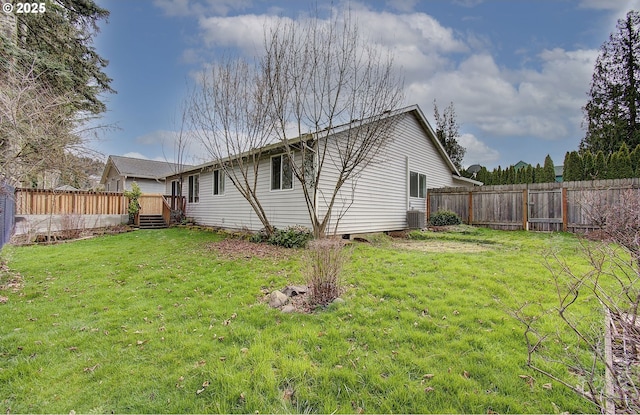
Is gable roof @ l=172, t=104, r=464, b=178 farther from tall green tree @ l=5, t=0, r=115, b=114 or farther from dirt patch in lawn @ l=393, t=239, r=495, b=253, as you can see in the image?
tall green tree @ l=5, t=0, r=115, b=114

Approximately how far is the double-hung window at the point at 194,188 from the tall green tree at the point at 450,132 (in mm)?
20057

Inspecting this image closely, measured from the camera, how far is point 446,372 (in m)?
2.65

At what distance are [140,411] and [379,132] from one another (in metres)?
8.81

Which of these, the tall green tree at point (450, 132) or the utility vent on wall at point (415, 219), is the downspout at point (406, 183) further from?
the tall green tree at point (450, 132)

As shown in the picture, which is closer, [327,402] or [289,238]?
[327,402]

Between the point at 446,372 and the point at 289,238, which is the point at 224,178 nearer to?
the point at 289,238

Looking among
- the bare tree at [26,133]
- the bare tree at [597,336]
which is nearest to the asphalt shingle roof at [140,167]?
the bare tree at [26,133]

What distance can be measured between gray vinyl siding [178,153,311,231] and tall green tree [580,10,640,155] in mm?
27058

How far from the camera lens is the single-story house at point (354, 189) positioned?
392 inches

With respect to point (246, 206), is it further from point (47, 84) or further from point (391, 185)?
point (47, 84)

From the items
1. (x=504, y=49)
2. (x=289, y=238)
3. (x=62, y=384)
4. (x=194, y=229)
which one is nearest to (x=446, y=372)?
(x=62, y=384)

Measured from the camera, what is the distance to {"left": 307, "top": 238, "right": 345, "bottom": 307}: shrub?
4199mm

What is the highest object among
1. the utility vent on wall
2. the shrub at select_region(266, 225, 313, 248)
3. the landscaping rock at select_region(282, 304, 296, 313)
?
the utility vent on wall

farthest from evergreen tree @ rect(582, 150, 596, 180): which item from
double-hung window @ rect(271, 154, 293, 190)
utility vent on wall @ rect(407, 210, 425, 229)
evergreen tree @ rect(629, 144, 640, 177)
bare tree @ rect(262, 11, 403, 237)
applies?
double-hung window @ rect(271, 154, 293, 190)
